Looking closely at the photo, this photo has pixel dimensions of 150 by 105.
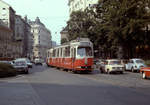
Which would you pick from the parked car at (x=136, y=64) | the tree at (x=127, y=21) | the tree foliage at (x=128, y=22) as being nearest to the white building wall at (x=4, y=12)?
the tree foliage at (x=128, y=22)

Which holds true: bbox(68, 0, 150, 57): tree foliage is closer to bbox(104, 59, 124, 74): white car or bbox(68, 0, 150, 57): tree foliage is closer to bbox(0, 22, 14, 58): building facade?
bbox(104, 59, 124, 74): white car

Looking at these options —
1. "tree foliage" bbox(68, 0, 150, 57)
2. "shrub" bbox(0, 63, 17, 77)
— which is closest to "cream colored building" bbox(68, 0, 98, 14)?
"tree foliage" bbox(68, 0, 150, 57)

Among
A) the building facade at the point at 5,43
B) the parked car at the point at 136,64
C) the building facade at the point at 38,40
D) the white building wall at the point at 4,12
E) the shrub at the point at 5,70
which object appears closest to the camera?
the shrub at the point at 5,70

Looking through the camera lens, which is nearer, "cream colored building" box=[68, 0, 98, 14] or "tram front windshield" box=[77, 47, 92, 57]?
"tram front windshield" box=[77, 47, 92, 57]

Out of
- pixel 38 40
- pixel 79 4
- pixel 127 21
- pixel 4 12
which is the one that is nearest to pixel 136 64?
pixel 127 21

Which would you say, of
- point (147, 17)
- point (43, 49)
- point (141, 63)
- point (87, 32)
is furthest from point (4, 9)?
point (43, 49)

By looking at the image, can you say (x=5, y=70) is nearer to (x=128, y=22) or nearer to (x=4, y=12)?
(x=128, y=22)

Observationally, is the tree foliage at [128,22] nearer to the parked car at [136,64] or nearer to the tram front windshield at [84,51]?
the parked car at [136,64]

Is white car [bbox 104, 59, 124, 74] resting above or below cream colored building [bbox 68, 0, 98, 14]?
below

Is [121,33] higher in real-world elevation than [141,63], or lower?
higher

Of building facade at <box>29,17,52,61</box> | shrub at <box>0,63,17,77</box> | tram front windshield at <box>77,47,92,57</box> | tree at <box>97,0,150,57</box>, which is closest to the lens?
shrub at <box>0,63,17,77</box>

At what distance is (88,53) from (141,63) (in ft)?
26.4

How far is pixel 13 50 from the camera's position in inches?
3696

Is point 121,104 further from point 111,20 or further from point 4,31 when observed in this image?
point 4,31
